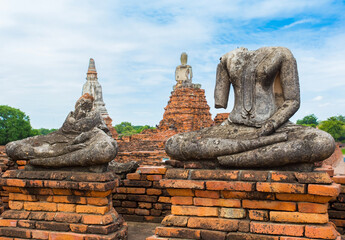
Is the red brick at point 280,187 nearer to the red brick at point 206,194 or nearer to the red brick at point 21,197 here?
the red brick at point 206,194

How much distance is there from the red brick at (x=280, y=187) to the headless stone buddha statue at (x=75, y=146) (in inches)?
66.1

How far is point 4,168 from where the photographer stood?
6.73 meters

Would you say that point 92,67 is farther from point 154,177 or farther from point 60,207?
point 60,207

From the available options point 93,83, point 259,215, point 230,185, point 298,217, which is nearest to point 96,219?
point 230,185

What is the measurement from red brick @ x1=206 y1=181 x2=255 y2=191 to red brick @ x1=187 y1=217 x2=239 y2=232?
0.31 metres

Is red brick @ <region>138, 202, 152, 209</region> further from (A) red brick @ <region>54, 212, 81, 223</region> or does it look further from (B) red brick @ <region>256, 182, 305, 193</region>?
(B) red brick @ <region>256, 182, 305, 193</region>

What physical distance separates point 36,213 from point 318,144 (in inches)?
125

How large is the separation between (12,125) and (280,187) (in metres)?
35.3

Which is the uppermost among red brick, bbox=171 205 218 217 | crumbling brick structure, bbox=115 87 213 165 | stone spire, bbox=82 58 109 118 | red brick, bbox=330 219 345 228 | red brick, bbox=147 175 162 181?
stone spire, bbox=82 58 109 118

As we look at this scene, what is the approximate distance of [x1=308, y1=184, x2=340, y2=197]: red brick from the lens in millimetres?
3436

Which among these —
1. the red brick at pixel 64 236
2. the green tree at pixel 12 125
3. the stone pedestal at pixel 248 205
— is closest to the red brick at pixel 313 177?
the stone pedestal at pixel 248 205

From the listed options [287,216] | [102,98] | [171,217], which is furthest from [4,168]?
[102,98]

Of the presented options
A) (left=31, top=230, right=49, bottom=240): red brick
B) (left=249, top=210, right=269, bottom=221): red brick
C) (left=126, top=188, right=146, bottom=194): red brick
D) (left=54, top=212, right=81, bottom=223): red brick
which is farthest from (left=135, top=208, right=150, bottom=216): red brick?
(left=249, top=210, right=269, bottom=221): red brick

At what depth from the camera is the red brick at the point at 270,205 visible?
3.64 m
